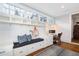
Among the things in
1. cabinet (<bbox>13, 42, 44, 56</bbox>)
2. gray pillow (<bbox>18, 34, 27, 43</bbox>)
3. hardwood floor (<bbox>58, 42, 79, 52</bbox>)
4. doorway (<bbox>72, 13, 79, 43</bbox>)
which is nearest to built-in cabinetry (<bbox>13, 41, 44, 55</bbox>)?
cabinet (<bbox>13, 42, 44, 56</bbox>)

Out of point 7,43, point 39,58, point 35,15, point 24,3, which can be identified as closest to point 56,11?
point 35,15

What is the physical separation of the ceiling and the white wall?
9cm

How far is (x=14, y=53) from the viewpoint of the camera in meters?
1.18

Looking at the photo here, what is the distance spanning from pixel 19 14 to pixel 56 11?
24.8 inches

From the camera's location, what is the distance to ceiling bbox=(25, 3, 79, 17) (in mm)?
1214

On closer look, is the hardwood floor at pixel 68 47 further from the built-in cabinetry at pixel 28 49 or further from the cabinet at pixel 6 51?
the cabinet at pixel 6 51

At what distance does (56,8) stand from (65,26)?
14.1 inches

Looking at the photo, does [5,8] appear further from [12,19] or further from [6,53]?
[6,53]

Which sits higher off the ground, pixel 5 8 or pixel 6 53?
pixel 5 8

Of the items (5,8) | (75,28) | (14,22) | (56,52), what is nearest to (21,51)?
(14,22)

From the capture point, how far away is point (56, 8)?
129cm

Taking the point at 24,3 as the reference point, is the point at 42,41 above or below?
below

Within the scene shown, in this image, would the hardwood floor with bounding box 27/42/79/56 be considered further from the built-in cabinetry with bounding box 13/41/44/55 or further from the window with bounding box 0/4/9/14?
the window with bounding box 0/4/9/14

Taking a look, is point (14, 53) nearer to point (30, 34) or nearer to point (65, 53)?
point (30, 34)
